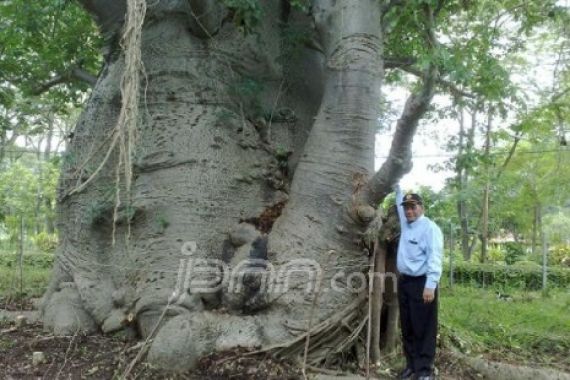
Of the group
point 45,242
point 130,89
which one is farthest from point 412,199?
point 45,242

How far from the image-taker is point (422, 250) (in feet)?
12.3

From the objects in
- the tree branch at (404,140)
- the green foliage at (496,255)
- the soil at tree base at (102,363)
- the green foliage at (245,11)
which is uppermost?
the green foliage at (245,11)

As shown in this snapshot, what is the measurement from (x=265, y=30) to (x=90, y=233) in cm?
242

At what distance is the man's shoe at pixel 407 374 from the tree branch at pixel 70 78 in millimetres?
4305

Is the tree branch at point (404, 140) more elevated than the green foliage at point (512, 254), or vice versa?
the tree branch at point (404, 140)

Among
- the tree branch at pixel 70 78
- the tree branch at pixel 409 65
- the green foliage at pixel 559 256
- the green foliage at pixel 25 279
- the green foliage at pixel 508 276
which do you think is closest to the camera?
the tree branch at pixel 409 65

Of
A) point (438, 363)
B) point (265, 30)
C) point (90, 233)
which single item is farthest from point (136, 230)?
point (438, 363)

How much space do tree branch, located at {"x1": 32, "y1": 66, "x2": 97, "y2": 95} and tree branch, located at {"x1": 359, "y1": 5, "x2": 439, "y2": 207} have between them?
139 inches

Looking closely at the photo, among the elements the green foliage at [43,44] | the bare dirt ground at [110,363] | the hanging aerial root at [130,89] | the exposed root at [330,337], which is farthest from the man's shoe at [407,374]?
the green foliage at [43,44]

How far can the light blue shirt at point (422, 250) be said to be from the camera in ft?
12.0

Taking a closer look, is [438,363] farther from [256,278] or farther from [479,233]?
[479,233]

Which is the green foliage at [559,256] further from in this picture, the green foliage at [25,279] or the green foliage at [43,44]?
the green foliage at [43,44]

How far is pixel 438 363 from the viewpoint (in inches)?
166

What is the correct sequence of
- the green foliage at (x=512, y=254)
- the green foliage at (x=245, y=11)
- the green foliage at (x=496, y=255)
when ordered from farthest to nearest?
the green foliage at (x=496, y=255)
the green foliage at (x=512, y=254)
the green foliage at (x=245, y=11)
